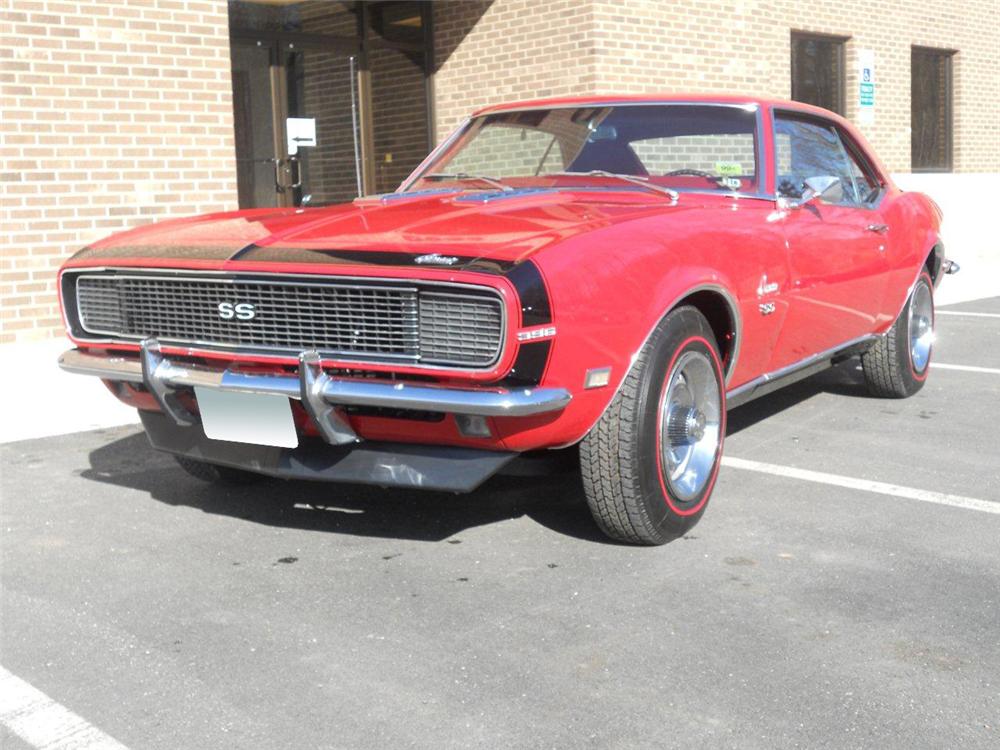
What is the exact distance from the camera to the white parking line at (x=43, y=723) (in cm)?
275

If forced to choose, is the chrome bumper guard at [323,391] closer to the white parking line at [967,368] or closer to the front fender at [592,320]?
the front fender at [592,320]

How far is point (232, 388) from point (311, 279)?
0.42 m

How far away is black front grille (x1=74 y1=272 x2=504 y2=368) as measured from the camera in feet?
11.7

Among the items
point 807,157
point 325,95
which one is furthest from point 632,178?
point 325,95

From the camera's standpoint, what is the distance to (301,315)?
3.83m

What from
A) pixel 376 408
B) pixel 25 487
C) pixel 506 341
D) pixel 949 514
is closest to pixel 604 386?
pixel 506 341

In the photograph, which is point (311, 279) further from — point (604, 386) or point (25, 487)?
point (25, 487)

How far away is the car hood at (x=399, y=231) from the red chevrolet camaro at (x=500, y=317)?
0.04ft

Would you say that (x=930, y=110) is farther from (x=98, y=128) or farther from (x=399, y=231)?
(x=399, y=231)

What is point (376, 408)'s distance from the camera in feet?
12.3

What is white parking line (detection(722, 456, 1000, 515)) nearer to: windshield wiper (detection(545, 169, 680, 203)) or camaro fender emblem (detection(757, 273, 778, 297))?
camaro fender emblem (detection(757, 273, 778, 297))

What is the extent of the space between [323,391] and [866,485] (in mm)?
2289

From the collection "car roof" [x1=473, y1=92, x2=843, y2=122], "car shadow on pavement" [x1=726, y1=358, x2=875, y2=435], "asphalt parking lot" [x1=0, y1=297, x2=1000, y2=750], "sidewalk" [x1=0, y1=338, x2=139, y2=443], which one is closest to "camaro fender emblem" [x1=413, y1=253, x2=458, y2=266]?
"asphalt parking lot" [x1=0, y1=297, x2=1000, y2=750]

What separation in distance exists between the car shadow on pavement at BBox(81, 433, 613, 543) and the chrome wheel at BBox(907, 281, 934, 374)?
251 cm
